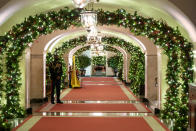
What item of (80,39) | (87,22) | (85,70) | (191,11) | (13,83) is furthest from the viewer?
(85,70)

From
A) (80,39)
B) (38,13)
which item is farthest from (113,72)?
(38,13)

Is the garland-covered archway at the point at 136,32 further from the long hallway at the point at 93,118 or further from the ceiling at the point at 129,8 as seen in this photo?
the long hallway at the point at 93,118

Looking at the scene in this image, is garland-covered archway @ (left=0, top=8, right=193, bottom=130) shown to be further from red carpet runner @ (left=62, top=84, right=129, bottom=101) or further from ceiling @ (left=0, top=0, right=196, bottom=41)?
red carpet runner @ (left=62, top=84, right=129, bottom=101)

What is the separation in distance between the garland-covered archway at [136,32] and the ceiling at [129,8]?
8.5 inches

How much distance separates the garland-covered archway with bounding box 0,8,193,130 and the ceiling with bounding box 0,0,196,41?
22 centimetres

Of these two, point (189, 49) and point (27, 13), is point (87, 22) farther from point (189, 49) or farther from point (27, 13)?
point (189, 49)

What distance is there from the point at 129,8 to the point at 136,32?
3.30 feet

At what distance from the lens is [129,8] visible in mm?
9508

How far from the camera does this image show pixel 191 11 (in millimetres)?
6723

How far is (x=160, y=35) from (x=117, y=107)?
3.47 metres

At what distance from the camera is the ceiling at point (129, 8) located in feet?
22.0

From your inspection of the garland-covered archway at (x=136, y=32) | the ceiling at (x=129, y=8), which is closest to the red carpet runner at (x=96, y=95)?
the garland-covered archway at (x=136, y=32)

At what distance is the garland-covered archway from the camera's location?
7.91 metres

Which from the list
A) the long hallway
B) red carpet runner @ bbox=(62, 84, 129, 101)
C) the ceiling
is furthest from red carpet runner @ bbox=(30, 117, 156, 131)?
red carpet runner @ bbox=(62, 84, 129, 101)
